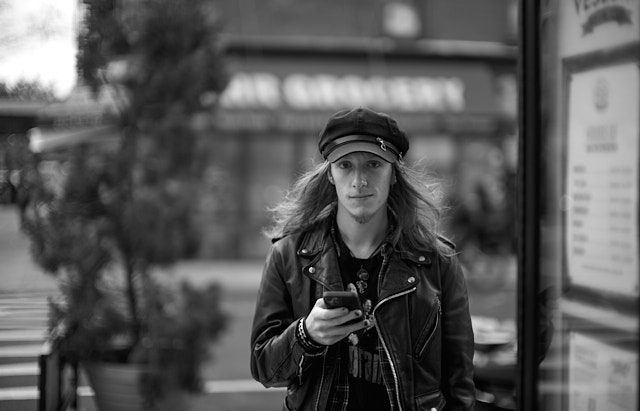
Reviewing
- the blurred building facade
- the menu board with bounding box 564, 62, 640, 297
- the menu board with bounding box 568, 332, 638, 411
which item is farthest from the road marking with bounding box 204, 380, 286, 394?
the blurred building facade

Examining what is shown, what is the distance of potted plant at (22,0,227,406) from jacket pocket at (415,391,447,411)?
383cm

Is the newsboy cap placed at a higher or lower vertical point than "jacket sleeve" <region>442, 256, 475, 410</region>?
higher

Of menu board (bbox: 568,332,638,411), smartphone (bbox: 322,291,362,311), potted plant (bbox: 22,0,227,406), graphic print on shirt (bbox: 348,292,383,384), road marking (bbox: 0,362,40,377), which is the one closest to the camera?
smartphone (bbox: 322,291,362,311)

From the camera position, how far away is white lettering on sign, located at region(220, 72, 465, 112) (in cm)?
1612

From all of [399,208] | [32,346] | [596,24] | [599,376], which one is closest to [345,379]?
[399,208]

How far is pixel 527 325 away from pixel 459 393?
1.85 ft

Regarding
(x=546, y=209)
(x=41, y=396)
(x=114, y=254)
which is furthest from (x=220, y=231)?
(x=546, y=209)

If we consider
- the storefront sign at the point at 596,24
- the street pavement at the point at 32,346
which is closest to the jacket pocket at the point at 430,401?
the storefront sign at the point at 596,24

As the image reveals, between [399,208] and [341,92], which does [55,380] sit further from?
[341,92]

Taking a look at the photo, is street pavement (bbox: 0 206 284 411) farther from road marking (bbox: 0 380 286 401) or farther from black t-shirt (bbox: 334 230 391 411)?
black t-shirt (bbox: 334 230 391 411)

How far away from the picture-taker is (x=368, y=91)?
54.6 feet

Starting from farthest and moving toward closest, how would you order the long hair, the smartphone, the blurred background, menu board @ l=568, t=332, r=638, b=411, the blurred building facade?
the blurred building facade
the blurred background
menu board @ l=568, t=332, r=638, b=411
the long hair
the smartphone

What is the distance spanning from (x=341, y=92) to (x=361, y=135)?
47.3 ft

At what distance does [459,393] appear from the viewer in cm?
236
